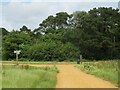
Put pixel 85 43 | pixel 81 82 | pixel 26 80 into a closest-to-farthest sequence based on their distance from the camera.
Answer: pixel 26 80, pixel 81 82, pixel 85 43

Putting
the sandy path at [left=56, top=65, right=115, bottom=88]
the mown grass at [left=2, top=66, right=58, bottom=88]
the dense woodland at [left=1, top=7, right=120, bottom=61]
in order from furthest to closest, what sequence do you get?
the dense woodland at [left=1, top=7, right=120, bottom=61]
the sandy path at [left=56, top=65, right=115, bottom=88]
the mown grass at [left=2, top=66, right=58, bottom=88]

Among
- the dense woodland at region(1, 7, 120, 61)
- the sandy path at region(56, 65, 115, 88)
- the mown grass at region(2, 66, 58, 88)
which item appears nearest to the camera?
the mown grass at region(2, 66, 58, 88)

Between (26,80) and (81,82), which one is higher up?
(26,80)

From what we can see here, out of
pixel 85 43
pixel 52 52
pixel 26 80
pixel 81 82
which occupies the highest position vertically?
pixel 85 43

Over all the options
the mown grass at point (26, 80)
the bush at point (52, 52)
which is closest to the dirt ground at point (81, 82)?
the mown grass at point (26, 80)

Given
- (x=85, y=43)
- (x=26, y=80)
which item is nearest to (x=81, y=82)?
(x=26, y=80)

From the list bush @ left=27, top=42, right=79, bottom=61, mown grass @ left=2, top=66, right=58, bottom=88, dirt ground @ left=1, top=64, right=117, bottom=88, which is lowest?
dirt ground @ left=1, top=64, right=117, bottom=88

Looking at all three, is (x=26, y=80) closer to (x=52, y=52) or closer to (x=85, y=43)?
(x=85, y=43)

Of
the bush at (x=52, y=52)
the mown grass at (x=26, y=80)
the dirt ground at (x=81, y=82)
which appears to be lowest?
the dirt ground at (x=81, y=82)

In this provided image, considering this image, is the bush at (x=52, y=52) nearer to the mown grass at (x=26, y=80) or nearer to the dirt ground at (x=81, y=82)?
the dirt ground at (x=81, y=82)

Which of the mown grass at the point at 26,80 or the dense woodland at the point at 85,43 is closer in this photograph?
the mown grass at the point at 26,80

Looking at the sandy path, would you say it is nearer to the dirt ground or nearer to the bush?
the dirt ground

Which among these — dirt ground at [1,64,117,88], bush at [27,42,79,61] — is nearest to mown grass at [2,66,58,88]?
dirt ground at [1,64,117,88]

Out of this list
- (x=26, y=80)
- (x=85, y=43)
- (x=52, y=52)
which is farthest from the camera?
(x=52, y=52)
